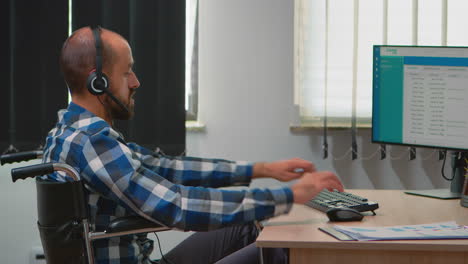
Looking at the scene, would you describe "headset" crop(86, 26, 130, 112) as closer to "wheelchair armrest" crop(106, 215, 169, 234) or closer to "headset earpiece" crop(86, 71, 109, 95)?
"headset earpiece" crop(86, 71, 109, 95)

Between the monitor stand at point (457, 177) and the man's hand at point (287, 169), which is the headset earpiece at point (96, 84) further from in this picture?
the monitor stand at point (457, 177)

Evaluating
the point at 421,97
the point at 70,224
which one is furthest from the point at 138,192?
the point at 421,97

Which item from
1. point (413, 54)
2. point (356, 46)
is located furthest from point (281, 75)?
point (413, 54)

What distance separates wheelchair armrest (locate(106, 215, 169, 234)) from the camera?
135cm

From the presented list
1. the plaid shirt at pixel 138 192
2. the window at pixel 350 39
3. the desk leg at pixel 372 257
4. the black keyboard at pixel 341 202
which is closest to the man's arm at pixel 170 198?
the plaid shirt at pixel 138 192

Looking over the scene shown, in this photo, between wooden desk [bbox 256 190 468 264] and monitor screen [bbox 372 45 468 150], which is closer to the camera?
wooden desk [bbox 256 190 468 264]

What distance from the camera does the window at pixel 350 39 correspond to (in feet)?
8.53

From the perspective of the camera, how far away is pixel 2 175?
9.05 ft

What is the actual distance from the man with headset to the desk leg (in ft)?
0.47

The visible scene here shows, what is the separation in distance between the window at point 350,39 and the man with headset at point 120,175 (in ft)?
3.23

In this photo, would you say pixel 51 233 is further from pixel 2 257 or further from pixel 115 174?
pixel 2 257

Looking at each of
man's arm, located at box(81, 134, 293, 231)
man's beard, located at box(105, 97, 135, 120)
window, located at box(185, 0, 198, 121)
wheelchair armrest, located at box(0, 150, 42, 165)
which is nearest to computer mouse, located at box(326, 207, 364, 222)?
man's arm, located at box(81, 134, 293, 231)

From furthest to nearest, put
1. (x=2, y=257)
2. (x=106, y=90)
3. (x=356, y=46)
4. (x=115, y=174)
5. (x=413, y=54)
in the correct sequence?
(x=2, y=257)
(x=356, y=46)
(x=413, y=54)
(x=106, y=90)
(x=115, y=174)

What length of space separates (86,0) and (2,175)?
85 cm
